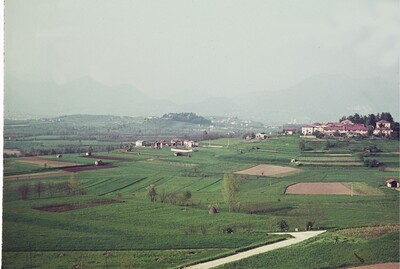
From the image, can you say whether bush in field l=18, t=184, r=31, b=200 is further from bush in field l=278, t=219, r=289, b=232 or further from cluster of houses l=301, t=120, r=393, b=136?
cluster of houses l=301, t=120, r=393, b=136

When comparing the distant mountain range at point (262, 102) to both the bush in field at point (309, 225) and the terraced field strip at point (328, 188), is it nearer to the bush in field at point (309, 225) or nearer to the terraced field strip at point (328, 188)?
the terraced field strip at point (328, 188)

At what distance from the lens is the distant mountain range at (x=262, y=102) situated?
903 cm

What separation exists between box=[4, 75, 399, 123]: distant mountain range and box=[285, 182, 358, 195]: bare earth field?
55.5 inches

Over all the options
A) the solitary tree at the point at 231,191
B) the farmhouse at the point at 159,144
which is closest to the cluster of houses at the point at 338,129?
the solitary tree at the point at 231,191

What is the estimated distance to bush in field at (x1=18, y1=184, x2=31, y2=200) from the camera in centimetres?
820

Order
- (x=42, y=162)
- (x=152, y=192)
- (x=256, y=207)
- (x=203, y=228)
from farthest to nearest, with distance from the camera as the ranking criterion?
(x=256, y=207), (x=152, y=192), (x=42, y=162), (x=203, y=228)

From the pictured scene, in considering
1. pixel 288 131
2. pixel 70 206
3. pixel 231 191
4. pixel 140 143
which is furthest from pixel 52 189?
pixel 288 131

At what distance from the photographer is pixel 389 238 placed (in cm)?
870

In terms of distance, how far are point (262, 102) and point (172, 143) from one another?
1997 millimetres

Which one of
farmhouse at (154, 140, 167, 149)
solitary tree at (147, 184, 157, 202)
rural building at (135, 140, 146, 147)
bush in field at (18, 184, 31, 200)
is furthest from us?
farmhouse at (154, 140, 167, 149)

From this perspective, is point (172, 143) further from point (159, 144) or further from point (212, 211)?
point (212, 211)

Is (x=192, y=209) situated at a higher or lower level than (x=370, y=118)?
lower

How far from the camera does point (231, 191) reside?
9070 mm

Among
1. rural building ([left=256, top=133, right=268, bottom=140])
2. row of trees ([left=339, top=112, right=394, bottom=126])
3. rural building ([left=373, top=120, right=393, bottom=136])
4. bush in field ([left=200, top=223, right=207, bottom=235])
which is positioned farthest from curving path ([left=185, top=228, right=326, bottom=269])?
rural building ([left=373, top=120, right=393, bottom=136])
